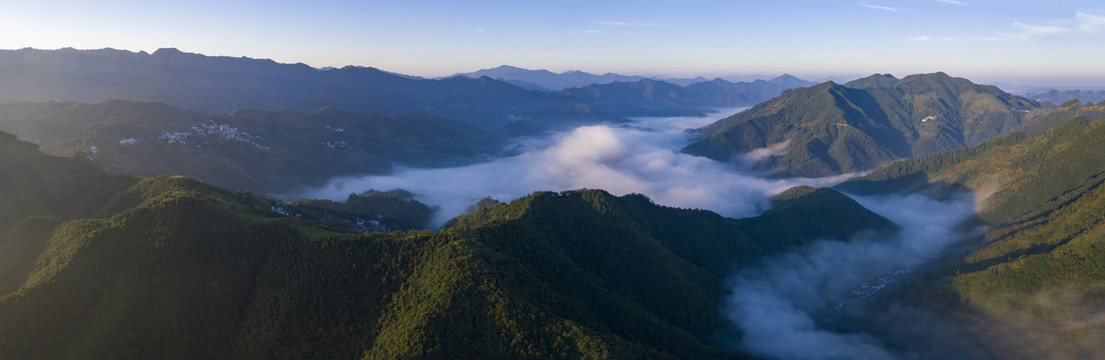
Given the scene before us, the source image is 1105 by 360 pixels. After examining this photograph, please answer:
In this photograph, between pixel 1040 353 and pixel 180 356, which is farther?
pixel 1040 353

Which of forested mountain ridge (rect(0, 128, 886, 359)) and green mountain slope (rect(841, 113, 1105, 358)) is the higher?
forested mountain ridge (rect(0, 128, 886, 359))

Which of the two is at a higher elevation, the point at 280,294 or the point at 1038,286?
the point at 280,294

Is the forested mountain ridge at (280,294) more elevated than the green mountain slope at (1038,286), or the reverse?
the forested mountain ridge at (280,294)

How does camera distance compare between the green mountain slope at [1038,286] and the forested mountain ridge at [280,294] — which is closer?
the forested mountain ridge at [280,294]

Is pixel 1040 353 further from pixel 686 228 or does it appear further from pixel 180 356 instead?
pixel 180 356

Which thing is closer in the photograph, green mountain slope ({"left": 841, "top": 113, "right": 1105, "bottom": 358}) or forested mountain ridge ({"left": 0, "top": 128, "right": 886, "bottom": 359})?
forested mountain ridge ({"left": 0, "top": 128, "right": 886, "bottom": 359})

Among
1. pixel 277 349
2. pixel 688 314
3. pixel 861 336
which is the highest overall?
pixel 277 349

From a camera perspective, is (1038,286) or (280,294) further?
(1038,286)

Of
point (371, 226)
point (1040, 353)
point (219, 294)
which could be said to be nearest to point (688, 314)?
point (1040, 353)
